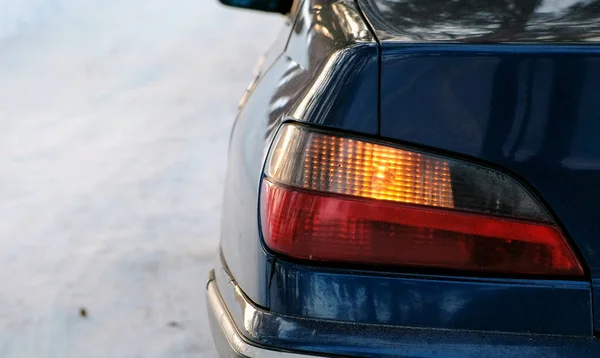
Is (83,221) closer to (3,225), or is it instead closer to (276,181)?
(3,225)

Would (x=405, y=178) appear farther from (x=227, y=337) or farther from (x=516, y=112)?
(x=227, y=337)

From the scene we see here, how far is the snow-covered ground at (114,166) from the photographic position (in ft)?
11.0

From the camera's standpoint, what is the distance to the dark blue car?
1.45 metres

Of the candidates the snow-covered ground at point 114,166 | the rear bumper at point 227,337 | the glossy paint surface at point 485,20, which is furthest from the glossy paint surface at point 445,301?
the snow-covered ground at point 114,166

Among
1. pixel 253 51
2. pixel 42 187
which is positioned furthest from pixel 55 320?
pixel 253 51

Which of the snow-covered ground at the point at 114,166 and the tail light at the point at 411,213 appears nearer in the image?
the tail light at the point at 411,213

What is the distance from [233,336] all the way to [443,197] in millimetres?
569

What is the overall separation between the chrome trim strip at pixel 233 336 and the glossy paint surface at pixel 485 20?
2.15 ft

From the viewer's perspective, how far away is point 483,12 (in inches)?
66.3

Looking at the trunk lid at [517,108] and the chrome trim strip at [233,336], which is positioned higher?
the trunk lid at [517,108]

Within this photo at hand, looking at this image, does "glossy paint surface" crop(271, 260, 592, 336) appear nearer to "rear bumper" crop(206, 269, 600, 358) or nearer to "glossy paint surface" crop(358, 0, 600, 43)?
"rear bumper" crop(206, 269, 600, 358)

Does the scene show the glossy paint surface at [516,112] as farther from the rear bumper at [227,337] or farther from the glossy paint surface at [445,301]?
the rear bumper at [227,337]

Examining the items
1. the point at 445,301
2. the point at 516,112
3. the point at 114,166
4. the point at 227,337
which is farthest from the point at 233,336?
the point at 114,166

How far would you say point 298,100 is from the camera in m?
1.67
